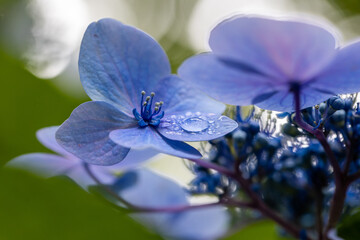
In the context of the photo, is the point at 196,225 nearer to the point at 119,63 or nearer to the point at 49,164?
the point at 49,164

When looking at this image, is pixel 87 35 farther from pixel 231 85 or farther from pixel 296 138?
pixel 296 138

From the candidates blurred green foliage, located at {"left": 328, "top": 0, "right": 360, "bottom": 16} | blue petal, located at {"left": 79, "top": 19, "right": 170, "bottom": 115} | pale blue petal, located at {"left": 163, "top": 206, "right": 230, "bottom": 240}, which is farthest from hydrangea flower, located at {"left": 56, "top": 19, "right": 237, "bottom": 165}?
blurred green foliage, located at {"left": 328, "top": 0, "right": 360, "bottom": 16}

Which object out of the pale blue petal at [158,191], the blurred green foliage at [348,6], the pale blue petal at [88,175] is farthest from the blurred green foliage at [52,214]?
the blurred green foliage at [348,6]

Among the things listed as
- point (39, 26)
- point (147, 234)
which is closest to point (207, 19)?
point (39, 26)

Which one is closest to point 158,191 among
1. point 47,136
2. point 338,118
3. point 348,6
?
point 47,136

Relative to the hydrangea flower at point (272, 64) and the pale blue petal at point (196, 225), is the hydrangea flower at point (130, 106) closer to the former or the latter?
the hydrangea flower at point (272, 64)

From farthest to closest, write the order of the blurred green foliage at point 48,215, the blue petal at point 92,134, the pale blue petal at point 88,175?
1. the pale blue petal at point 88,175
2. the blue petal at point 92,134
3. the blurred green foliage at point 48,215
